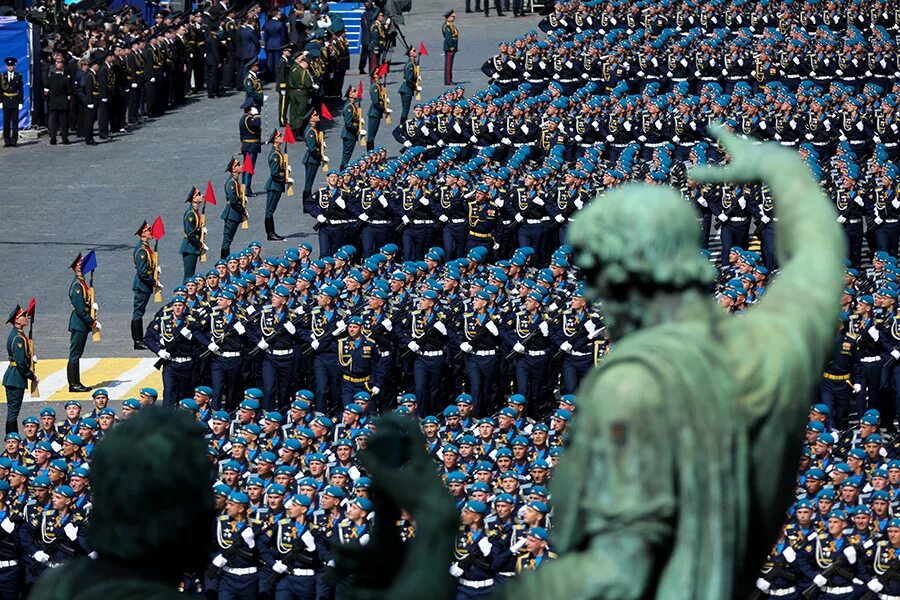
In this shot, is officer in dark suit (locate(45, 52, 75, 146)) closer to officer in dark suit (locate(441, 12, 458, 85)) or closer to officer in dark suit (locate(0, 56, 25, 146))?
officer in dark suit (locate(0, 56, 25, 146))

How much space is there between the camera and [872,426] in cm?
1881

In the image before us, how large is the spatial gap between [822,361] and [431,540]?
76 centimetres

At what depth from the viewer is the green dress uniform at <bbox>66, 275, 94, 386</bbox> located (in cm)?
2412

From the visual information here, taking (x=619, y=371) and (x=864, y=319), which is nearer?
(x=619, y=371)

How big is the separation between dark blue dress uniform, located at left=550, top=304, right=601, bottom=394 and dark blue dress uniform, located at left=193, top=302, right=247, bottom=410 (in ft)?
12.7

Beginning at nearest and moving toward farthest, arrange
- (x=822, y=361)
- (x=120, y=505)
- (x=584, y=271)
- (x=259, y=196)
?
(x=120, y=505) → (x=584, y=271) → (x=822, y=361) → (x=259, y=196)

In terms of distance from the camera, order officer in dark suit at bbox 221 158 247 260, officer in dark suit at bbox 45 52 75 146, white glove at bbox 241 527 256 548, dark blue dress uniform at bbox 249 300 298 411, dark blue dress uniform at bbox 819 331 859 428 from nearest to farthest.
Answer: white glove at bbox 241 527 256 548 → dark blue dress uniform at bbox 819 331 859 428 → dark blue dress uniform at bbox 249 300 298 411 → officer in dark suit at bbox 221 158 247 260 → officer in dark suit at bbox 45 52 75 146

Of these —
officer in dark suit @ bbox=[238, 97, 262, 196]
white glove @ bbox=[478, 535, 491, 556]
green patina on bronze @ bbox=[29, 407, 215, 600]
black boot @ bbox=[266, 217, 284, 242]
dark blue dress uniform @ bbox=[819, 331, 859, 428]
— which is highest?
green patina on bronze @ bbox=[29, 407, 215, 600]

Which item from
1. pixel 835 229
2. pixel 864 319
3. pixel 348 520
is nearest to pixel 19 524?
pixel 348 520

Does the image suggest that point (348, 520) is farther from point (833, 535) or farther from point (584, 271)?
point (584, 271)

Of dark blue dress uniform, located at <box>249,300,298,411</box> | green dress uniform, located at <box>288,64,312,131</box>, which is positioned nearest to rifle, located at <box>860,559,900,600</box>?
dark blue dress uniform, located at <box>249,300,298,411</box>

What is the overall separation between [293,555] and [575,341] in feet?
23.0

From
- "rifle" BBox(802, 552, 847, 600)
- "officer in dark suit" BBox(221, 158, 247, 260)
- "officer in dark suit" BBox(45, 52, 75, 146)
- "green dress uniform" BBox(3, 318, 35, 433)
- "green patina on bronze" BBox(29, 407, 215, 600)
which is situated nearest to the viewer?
"green patina on bronze" BBox(29, 407, 215, 600)

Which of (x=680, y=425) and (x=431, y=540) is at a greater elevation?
(x=680, y=425)
